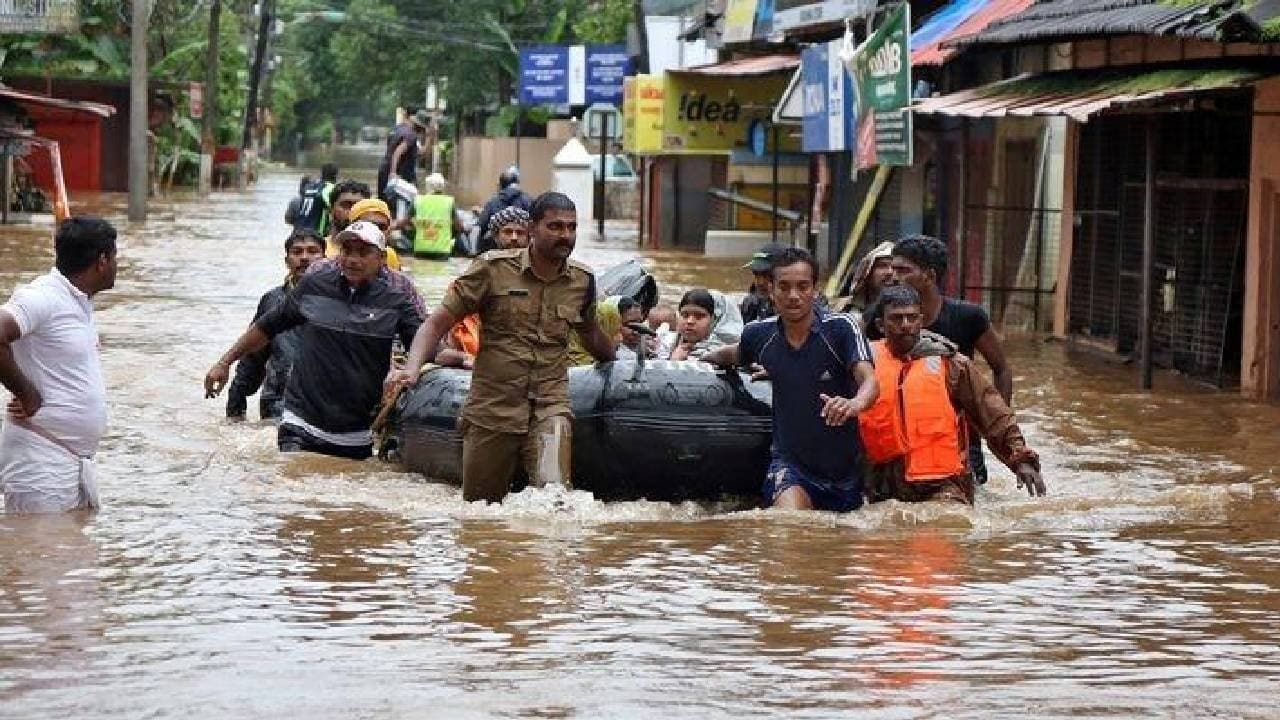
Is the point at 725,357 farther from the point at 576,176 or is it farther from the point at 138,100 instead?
the point at 576,176

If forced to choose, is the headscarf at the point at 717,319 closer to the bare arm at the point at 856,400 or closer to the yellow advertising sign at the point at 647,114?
the bare arm at the point at 856,400

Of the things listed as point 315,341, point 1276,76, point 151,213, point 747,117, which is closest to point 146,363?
point 315,341

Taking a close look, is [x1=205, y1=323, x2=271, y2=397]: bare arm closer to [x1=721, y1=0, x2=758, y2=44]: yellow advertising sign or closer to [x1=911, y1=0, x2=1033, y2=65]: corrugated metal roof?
[x1=911, y1=0, x2=1033, y2=65]: corrugated metal roof

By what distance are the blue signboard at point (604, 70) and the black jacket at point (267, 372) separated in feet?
135

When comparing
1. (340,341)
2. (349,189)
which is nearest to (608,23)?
(349,189)

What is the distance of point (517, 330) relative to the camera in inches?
387

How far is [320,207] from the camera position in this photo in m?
19.9

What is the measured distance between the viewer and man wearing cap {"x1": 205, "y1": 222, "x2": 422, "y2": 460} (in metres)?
10.9

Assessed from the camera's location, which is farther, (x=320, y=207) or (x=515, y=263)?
(x=320, y=207)

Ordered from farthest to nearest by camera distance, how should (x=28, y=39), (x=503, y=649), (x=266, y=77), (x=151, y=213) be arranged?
(x=266, y=77), (x=28, y=39), (x=151, y=213), (x=503, y=649)

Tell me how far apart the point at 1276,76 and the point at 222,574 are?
8780 mm

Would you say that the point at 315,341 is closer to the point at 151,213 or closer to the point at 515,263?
the point at 515,263

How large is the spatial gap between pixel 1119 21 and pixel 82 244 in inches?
371

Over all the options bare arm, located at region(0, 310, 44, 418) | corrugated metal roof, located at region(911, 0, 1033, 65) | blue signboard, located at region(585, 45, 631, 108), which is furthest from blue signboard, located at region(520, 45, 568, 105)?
bare arm, located at region(0, 310, 44, 418)
